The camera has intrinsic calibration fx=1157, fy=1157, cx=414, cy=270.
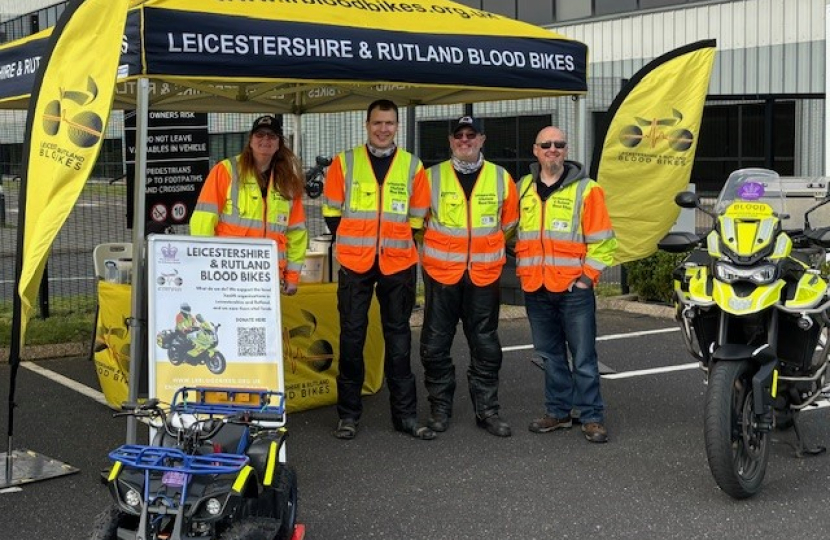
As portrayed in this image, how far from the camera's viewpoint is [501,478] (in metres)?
6.19

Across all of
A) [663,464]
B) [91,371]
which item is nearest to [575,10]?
[91,371]

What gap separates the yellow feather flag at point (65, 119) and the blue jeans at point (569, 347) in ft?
9.40

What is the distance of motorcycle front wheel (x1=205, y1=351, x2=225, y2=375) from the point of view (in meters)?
5.80

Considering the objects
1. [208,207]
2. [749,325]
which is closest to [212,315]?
[208,207]

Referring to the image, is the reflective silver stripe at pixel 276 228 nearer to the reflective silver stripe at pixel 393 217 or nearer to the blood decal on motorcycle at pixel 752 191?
the reflective silver stripe at pixel 393 217

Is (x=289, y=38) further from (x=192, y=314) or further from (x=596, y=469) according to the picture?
(x=596, y=469)

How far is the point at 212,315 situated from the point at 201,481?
170 centimetres

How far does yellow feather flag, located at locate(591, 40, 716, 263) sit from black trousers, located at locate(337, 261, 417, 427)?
7.19 feet

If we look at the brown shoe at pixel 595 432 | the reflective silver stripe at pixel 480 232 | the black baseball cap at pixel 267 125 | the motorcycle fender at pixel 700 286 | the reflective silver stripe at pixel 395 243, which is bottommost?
the brown shoe at pixel 595 432

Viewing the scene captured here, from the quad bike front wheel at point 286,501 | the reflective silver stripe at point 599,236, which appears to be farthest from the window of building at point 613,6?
the quad bike front wheel at point 286,501

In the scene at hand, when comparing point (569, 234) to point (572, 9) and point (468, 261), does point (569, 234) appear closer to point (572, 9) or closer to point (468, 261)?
point (468, 261)

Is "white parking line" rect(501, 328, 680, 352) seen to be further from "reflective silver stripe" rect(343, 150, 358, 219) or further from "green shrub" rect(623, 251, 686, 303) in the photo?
"reflective silver stripe" rect(343, 150, 358, 219)

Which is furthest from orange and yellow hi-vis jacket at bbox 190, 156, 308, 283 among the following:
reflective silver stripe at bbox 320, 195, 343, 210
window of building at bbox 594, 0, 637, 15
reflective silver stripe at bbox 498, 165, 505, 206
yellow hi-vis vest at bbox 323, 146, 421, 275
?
window of building at bbox 594, 0, 637, 15

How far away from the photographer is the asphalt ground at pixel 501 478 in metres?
5.42
